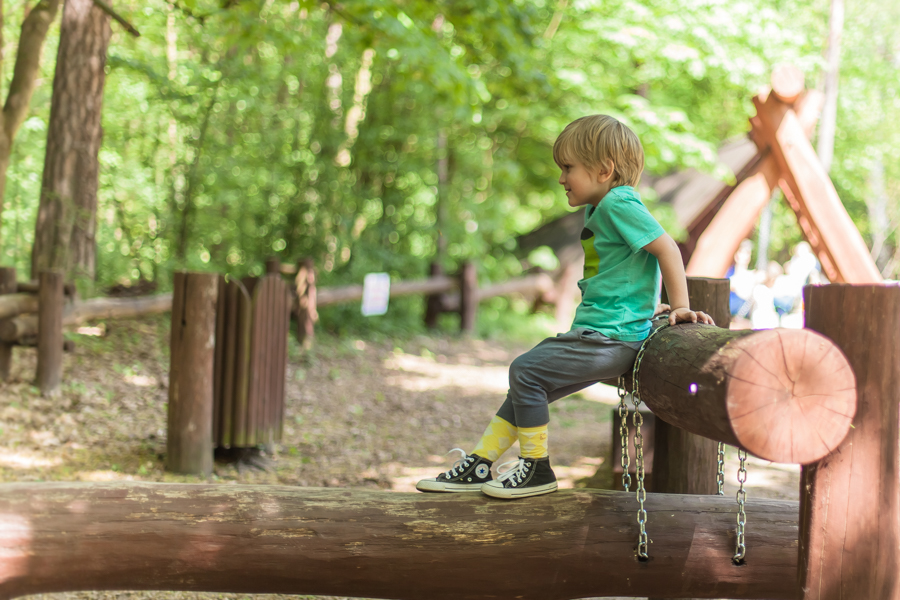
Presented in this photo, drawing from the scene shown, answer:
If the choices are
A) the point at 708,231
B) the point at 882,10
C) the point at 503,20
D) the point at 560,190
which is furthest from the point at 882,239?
the point at 503,20

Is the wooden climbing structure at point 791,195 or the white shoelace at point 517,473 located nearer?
the white shoelace at point 517,473

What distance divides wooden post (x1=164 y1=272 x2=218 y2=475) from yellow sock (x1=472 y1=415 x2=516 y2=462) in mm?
2253

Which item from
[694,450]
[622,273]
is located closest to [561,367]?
[622,273]

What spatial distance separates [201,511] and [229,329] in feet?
7.75

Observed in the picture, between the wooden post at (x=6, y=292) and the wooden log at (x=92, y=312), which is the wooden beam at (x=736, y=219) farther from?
the wooden post at (x=6, y=292)

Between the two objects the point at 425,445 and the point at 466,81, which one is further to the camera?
the point at 466,81

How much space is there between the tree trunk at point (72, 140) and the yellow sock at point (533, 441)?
18.5 ft

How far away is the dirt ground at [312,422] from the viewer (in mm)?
4348

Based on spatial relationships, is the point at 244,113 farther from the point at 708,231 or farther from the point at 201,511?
the point at 201,511

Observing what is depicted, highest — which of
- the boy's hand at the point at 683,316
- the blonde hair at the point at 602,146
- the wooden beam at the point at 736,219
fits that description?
the wooden beam at the point at 736,219

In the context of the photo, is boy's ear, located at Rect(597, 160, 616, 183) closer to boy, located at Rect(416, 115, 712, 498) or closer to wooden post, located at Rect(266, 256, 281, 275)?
boy, located at Rect(416, 115, 712, 498)

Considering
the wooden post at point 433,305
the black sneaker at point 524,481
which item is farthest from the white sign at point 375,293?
the black sneaker at point 524,481

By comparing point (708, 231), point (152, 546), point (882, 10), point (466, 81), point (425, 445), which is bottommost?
point (425, 445)

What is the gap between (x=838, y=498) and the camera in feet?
6.17
